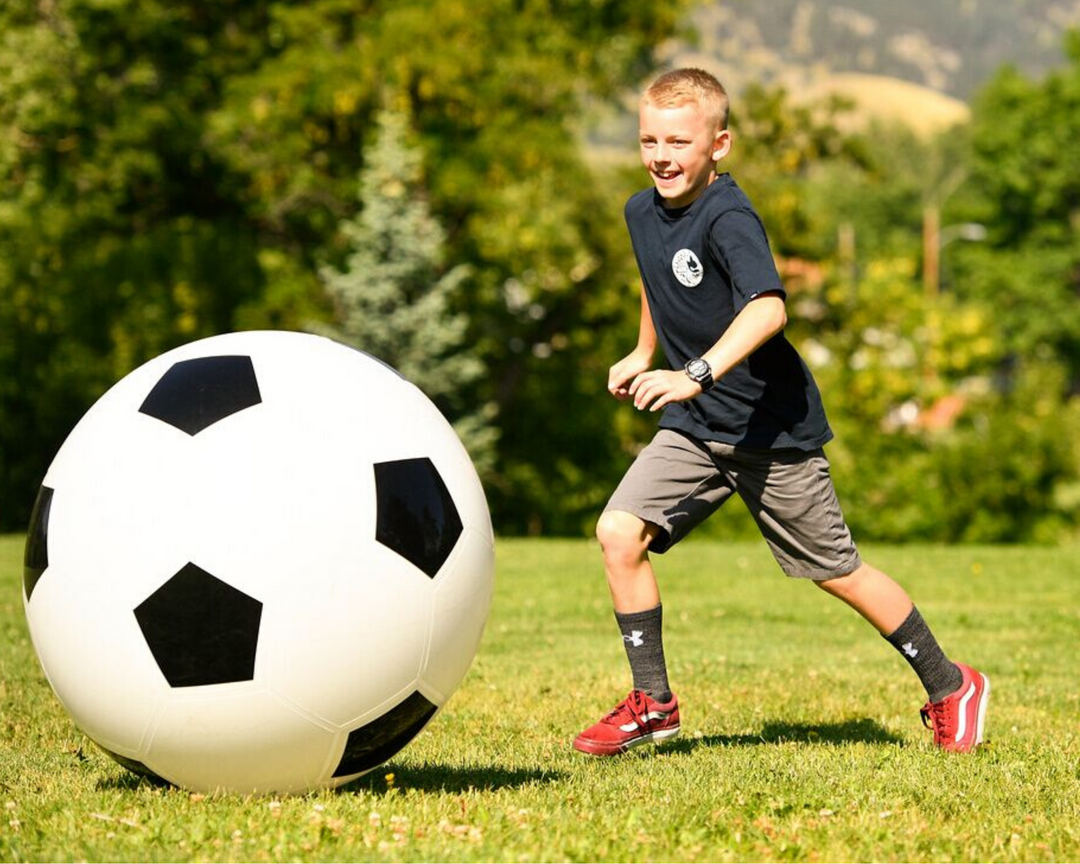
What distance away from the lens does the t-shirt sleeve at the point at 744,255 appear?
4.86 m

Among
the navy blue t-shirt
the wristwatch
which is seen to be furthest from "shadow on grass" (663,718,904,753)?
the wristwatch

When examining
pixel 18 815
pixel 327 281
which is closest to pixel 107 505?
pixel 18 815

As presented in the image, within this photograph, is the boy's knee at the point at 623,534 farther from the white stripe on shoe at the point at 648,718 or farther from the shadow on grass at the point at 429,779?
the shadow on grass at the point at 429,779

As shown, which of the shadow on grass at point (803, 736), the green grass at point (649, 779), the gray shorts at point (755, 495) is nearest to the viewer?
Answer: the green grass at point (649, 779)

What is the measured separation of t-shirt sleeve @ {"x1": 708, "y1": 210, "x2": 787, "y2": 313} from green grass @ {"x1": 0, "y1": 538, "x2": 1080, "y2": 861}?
1634 mm

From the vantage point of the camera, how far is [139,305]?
2592cm

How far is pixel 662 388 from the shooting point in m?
4.57

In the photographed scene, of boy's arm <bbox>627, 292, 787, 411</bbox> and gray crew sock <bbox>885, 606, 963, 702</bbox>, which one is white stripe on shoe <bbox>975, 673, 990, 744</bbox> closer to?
gray crew sock <bbox>885, 606, 963, 702</bbox>

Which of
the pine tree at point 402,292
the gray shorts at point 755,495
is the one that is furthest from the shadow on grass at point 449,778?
the pine tree at point 402,292

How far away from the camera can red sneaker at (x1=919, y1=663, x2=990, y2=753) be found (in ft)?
18.1

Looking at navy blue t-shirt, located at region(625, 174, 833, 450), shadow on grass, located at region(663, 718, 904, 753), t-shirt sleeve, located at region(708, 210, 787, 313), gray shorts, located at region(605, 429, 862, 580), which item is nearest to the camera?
t-shirt sleeve, located at region(708, 210, 787, 313)

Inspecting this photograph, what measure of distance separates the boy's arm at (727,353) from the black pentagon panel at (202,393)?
1.20 metres

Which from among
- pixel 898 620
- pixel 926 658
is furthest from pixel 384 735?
pixel 926 658

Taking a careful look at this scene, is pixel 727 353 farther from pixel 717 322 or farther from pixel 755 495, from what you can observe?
pixel 755 495
